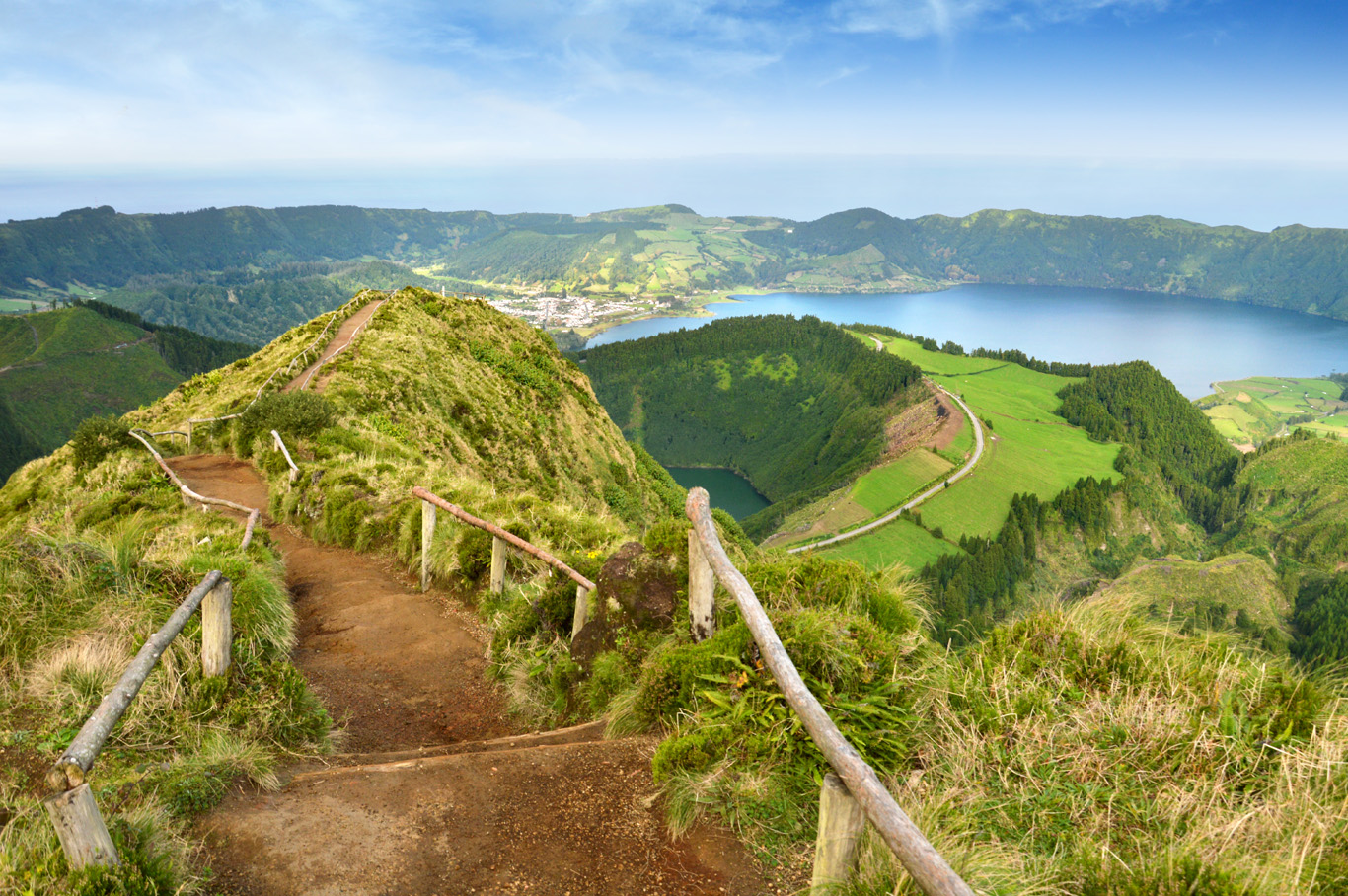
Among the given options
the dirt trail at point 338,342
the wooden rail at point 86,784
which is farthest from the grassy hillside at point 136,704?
the dirt trail at point 338,342

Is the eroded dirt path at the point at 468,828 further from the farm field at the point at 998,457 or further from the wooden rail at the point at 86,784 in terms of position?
the farm field at the point at 998,457

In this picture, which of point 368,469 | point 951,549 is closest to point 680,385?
point 951,549

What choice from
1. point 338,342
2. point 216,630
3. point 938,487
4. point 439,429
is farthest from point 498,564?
point 938,487

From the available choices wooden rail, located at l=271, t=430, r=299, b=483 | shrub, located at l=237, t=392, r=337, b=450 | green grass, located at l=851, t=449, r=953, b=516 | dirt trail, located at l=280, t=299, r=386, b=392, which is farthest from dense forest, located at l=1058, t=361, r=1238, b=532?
wooden rail, located at l=271, t=430, r=299, b=483

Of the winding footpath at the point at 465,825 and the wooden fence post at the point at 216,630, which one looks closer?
the winding footpath at the point at 465,825

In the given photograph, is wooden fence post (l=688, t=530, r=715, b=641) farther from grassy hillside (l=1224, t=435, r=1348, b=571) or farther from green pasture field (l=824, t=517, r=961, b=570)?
grassy hillside (l=1224, t=435, r=1348, b=571)

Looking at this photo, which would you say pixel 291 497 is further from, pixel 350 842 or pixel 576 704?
pixel 350 842

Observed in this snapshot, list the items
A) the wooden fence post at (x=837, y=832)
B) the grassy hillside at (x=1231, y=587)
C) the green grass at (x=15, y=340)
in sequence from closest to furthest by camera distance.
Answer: the wooden fence post at (x=837, y=832) < the grassy hillside at (x=1231, y=587) < the green grass at (x=15, y=340)

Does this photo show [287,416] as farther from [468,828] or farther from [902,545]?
[902,545]
